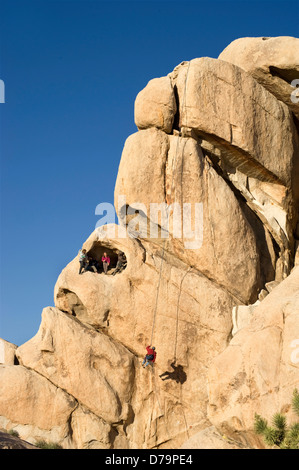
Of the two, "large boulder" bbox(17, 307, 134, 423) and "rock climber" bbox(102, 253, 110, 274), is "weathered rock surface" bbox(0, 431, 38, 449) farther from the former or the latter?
"rock climber" bbox(102, 253, 110, 274)

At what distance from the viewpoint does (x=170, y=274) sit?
2997cm

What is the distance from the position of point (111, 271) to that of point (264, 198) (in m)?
8.71

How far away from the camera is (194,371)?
29.3 meters

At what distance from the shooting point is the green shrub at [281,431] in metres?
19.3

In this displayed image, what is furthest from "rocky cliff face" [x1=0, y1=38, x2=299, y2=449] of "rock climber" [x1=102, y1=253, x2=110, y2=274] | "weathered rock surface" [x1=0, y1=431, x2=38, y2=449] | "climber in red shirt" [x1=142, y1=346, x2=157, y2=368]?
"weathered rock surface" [x1=0, y1=431, x2=38, y2=449]

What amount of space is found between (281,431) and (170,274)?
1131 centimetres

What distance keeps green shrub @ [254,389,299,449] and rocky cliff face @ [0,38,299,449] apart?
6.79 metres

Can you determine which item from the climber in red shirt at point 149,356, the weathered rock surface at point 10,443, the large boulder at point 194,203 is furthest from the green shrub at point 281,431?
the large boulder at point 194,203

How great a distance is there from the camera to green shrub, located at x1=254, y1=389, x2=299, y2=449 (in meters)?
19.3

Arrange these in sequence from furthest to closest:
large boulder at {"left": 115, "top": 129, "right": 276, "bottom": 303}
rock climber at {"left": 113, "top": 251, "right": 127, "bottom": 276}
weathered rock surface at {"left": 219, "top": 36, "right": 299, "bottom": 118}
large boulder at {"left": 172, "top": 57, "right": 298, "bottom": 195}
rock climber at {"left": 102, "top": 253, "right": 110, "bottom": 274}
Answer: weathered rock surface at {"left": 219, "top": 36, "right": 299, "bottom": 118}, large boulder at {"left": 172, "top": 57, "right": 298, "bottom": 195}, rock climber at {"left": 102, "top": 253, "right": 110, "bottom": 274}, large boulder at {"left": 115, "top": 129, "right": 276, "bottom": 303}, rock climber at {"left": 113, "top": 251, "right": 127, "bottom": 276}

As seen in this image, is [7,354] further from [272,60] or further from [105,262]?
[272,60]

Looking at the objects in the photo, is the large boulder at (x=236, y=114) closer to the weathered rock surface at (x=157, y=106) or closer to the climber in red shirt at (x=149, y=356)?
the weathered rock surface at (x=157, y=106)

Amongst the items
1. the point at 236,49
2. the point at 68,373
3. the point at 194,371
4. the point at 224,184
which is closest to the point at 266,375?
the point at 194,371
